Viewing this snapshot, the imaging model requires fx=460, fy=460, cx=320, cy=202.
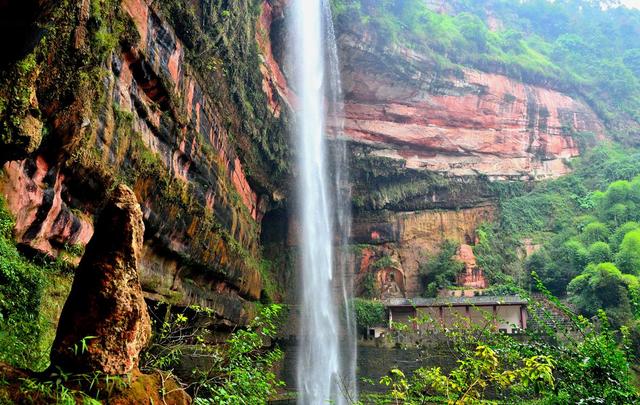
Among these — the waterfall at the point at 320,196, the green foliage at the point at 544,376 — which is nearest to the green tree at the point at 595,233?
the waterfall at the point at 320,196

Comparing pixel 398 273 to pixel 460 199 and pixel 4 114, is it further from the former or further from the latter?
pixel 4 114

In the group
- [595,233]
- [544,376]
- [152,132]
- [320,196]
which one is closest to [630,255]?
[595,233]

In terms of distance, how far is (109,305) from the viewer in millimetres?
2883

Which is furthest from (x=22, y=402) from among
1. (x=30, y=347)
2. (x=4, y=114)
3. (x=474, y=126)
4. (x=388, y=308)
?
(x=474, y=126)

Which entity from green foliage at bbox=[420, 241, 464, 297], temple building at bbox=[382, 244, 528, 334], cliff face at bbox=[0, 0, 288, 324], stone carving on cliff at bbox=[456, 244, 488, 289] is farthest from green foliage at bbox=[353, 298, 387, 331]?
cliff face at bbox=[0, 0, 288, 324]

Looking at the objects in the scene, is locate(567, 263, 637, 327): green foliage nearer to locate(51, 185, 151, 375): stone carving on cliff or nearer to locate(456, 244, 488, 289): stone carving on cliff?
locate(456, 244, 488, 289): stone carving on cliff

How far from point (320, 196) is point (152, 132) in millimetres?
20788

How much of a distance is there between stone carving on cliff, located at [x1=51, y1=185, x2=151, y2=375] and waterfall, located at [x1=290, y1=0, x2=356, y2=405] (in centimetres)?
2401

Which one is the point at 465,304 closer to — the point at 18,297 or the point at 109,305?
the point at 18,297

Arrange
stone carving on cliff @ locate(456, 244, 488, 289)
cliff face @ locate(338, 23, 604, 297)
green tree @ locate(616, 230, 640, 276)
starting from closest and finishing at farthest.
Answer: green tree @ locate(616, 230, 640, 276)
stone carving on cliff @ locate(456, 244, 488, 289)
cliff face @ locate(338, 23, 604, 297)

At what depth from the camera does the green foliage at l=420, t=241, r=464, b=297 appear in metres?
31.1

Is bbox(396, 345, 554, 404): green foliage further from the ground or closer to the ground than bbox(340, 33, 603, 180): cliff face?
closer to the ground

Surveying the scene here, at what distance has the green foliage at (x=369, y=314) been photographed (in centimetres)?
2836

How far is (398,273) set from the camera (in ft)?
108
